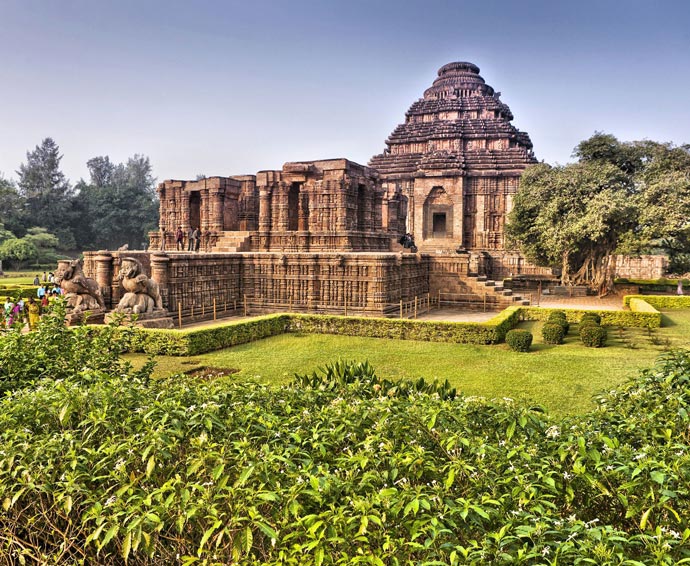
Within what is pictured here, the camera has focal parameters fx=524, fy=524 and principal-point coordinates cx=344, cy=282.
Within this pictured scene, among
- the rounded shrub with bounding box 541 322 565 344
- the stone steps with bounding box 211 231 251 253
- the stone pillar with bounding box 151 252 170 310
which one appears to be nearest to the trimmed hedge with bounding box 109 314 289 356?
the stone pillar with bounding box 151 252 170 310

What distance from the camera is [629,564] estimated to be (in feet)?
7.07

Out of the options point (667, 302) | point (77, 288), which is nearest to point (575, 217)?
point (667, 302)

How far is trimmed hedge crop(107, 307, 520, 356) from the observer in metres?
12.3

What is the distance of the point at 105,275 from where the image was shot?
52.2 ft

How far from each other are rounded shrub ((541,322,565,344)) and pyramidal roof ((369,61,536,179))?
2197cm

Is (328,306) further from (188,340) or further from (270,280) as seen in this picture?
(188,340)

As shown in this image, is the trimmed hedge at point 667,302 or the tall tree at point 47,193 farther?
the tall tree at point 47,193

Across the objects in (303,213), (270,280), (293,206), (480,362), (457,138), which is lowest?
(480,362)

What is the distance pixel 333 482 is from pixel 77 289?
1414cm

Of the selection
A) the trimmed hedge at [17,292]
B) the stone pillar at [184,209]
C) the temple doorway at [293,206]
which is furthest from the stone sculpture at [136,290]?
the stone pillar at [184,209]

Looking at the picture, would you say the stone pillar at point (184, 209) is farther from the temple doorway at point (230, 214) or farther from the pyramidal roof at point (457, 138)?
the pyramidal roof at point (457, 138)

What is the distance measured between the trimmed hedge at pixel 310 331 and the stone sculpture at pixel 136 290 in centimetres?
236

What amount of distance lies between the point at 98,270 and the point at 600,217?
2048cm

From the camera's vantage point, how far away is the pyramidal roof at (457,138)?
3453 cm
